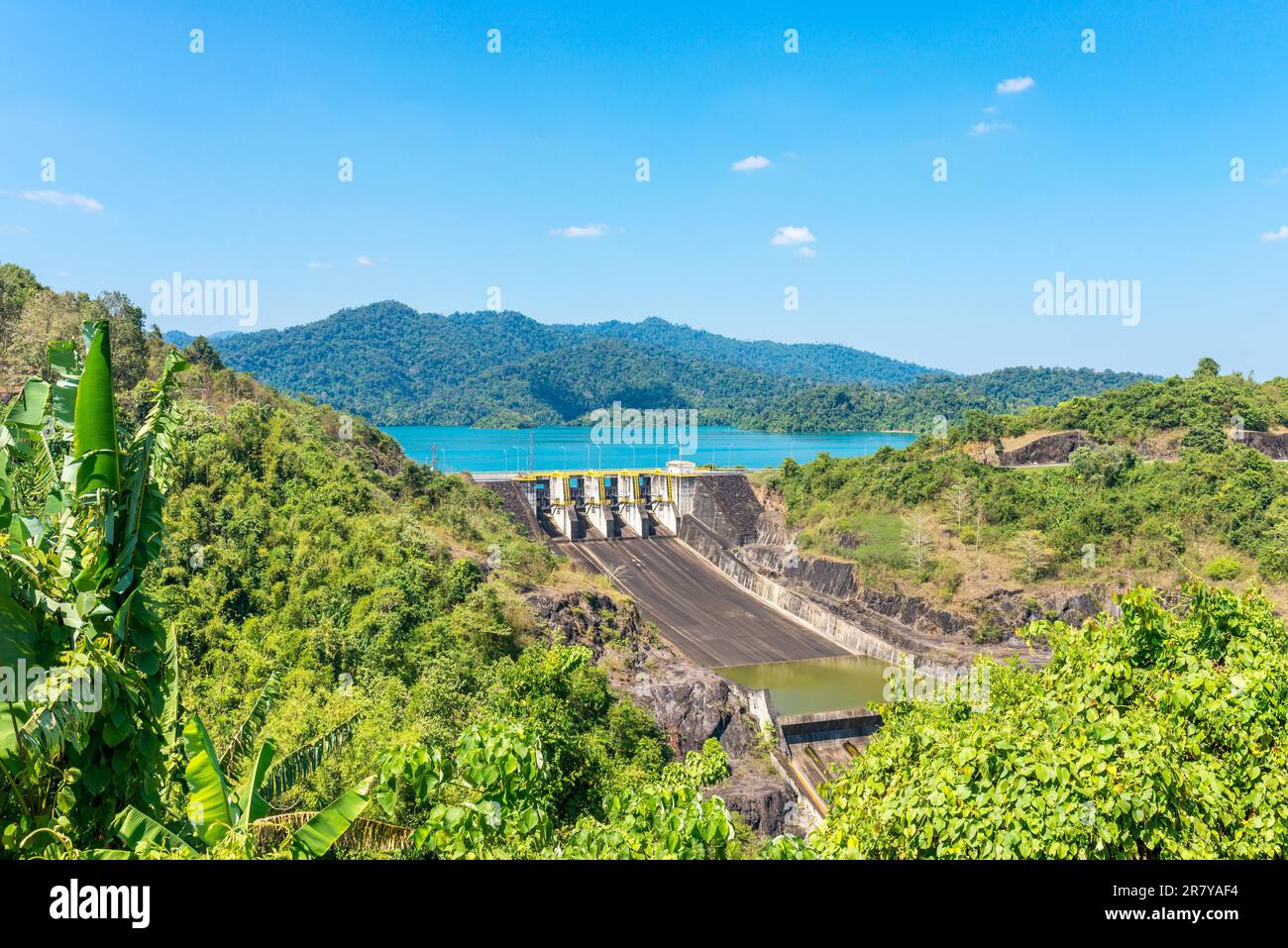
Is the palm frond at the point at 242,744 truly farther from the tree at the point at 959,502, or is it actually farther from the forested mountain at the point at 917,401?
the forested mountain at the point at 917,401

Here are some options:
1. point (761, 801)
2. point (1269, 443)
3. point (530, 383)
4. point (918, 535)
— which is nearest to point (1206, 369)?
point (1269, 443)

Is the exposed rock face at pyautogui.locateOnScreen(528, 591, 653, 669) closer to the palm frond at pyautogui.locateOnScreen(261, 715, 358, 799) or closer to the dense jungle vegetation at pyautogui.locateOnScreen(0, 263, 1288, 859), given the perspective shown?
the dense jungle vegetation at pyautogui.locateOnScreen(0, 263, 1288, 859)

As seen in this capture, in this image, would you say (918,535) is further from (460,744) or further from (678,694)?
(460,744)

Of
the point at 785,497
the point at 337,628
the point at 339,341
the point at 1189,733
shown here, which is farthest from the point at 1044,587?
the point at 339,341

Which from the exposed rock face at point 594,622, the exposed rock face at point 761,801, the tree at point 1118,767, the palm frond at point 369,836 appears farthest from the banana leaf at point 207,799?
the exposed rock face at point 594,622

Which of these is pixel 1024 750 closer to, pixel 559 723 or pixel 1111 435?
pixel 559 723
